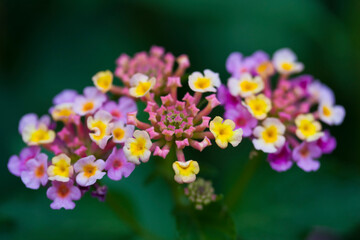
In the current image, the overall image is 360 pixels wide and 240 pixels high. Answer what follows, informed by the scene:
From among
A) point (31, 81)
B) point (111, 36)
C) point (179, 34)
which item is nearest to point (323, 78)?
point (179, 34)

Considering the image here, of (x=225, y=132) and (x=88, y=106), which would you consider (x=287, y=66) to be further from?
(x=88, y=106)

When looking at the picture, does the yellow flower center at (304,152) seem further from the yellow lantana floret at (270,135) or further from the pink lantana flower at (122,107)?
the pink lantana flower at (122,107)

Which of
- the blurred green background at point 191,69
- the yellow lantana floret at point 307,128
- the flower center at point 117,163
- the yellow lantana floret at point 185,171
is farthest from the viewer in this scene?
the blurred green background at point 191,69

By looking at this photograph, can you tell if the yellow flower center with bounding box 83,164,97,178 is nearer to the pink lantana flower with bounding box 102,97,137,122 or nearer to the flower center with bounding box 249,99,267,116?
the pink lantana flower with bounding box 102,97,137,122

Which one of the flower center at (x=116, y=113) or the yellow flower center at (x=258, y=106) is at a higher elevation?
the flower center at (x=116, y=113)

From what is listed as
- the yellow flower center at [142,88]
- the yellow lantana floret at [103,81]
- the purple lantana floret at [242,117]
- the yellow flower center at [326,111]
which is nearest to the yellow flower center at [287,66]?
the yellow flower center at [326,111]

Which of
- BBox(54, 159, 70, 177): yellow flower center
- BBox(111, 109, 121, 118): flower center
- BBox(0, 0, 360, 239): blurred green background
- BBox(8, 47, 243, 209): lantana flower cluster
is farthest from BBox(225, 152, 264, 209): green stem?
BBox(54, 159, 70, 177): yellow flower center

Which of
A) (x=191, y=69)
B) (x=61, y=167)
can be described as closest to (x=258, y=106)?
(x=61, y=167)
